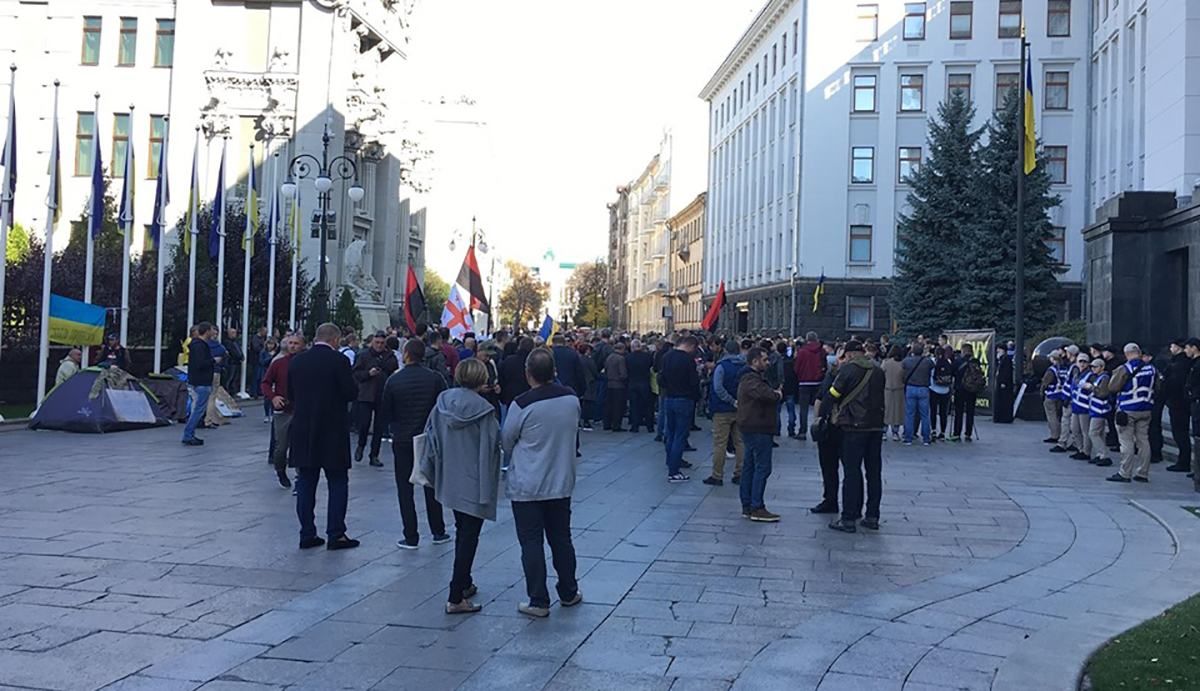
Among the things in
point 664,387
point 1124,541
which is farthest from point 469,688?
point 664,387

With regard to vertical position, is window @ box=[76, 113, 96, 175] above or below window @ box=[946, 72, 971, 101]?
below

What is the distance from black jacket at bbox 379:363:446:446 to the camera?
9.77 m

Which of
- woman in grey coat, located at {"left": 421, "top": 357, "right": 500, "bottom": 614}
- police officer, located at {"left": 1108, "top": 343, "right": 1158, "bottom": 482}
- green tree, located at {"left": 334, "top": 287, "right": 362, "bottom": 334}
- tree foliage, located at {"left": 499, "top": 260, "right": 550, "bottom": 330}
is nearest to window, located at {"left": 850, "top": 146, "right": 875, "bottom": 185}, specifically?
green tree, located at {"left": 334, "top": 287, "right": 362, "bottom": 334}

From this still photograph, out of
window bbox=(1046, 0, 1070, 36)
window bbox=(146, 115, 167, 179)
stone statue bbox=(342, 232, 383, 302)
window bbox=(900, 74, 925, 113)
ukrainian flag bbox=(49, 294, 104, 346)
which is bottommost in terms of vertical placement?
ukrainian flag bbox=(49, 294, 104, 346)

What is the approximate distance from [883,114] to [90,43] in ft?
115

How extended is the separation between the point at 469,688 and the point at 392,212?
47924 millimetres

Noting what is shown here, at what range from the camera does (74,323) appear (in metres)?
20.1

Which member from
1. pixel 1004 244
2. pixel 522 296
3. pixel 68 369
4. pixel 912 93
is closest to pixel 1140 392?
pixel 68 369

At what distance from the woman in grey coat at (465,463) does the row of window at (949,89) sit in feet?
156

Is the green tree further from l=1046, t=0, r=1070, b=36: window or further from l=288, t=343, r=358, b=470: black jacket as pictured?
l=1046, t=0, r=1070, b=36: window

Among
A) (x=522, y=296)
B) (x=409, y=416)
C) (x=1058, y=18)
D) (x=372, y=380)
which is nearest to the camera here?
(x=409, y=416)

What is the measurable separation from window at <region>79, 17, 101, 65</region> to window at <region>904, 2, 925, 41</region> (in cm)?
3566

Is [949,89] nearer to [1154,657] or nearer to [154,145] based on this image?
[154,145]

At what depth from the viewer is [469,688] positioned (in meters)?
5.70
